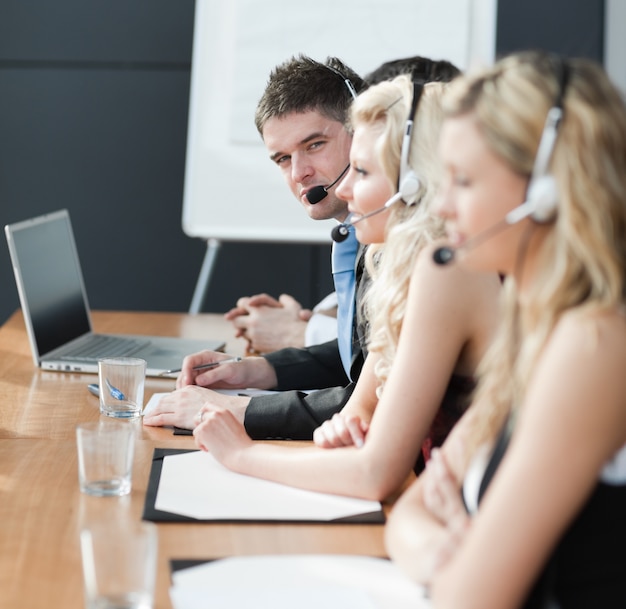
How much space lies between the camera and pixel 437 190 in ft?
4.73

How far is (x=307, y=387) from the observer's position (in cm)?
207

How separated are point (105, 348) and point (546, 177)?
165 centimetres

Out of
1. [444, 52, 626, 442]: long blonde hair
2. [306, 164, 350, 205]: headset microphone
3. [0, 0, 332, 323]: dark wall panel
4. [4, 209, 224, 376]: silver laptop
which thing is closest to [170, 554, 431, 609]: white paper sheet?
[444, 52, 626, 442]: long blonde hair

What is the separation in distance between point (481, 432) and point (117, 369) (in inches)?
32.2

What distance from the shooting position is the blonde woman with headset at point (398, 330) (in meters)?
1.30

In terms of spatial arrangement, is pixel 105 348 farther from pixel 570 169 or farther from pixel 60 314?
pixel 570 169

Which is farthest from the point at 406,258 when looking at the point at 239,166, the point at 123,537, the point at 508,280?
the point at 239,166

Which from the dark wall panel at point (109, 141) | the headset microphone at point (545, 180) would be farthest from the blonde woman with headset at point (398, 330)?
the dark wall panel at point (109, 141)

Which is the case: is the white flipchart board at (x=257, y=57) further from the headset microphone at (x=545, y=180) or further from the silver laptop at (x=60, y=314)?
the headset microphone at (x=545, y=180)

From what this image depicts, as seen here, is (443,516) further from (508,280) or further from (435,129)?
(435,129)

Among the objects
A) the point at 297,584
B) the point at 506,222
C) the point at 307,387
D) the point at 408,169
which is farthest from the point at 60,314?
the point at 506,222

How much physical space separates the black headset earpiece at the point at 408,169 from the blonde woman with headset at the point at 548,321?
1.35ft

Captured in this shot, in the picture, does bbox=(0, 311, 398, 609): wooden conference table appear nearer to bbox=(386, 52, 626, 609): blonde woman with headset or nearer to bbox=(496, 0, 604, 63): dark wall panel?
bbox=(386, 52, 626, 609): blonde woman with headset

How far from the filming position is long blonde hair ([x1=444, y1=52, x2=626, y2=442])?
35.9 inches
